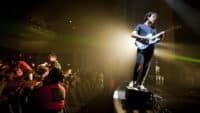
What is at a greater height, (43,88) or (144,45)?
(144,45)

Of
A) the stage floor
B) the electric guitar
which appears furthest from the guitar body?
the stage floor

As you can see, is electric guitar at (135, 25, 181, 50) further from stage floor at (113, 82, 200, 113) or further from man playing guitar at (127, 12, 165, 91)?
stage floor at (113, 82, 200, 113)

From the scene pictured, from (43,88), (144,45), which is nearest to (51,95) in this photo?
(43,88)

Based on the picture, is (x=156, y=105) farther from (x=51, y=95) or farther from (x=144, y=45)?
(x=51, y=95)

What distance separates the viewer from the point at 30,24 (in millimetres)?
9695

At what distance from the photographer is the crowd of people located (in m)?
3.63

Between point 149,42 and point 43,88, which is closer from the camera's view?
point 43,88

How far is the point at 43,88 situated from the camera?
11.9 feet

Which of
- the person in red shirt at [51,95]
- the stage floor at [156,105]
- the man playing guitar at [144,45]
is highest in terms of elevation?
the man playing guitar at [144,45]

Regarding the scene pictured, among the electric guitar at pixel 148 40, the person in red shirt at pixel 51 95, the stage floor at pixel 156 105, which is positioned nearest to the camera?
the person in red shirt at pixel 51 95

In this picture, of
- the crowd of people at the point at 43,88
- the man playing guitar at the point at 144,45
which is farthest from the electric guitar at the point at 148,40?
the crowd of people at the point at 43,88

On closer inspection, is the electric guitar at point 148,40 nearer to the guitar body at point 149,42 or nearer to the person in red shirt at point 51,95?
the guitar body at point 149,42

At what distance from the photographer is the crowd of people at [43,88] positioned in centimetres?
363

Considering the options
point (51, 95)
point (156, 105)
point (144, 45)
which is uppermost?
point (144, 45)
